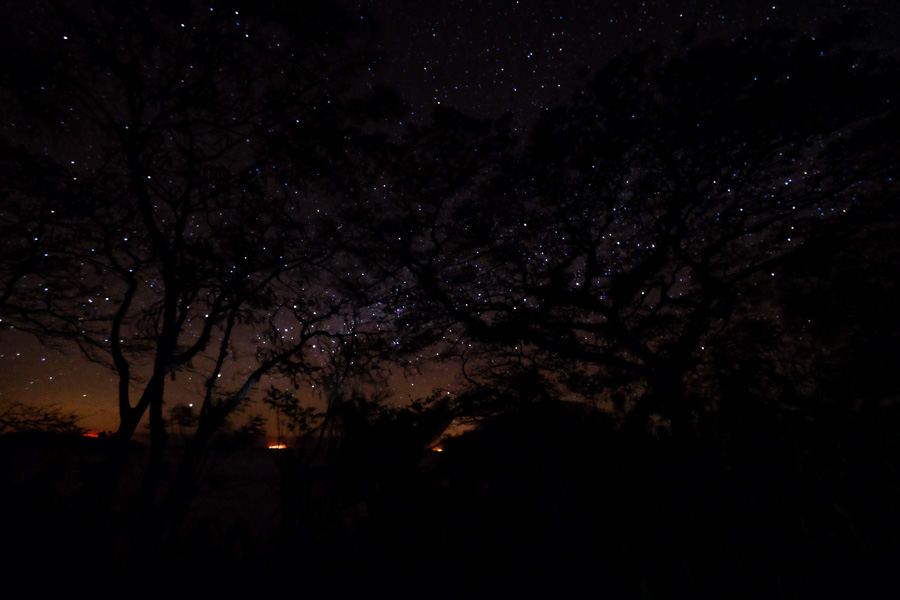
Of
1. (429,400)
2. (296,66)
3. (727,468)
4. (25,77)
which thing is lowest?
(727,468)

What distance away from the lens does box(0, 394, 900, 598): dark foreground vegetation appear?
289cm

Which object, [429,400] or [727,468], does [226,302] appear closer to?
[429,400]

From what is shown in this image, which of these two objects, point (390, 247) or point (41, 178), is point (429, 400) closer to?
point (390, 247)

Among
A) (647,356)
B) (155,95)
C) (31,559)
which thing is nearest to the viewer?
(31,559)

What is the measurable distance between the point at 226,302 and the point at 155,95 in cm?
385

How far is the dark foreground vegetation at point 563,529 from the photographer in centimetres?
289

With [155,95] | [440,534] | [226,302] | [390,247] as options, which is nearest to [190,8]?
[155,95]

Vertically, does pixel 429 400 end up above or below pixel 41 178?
below

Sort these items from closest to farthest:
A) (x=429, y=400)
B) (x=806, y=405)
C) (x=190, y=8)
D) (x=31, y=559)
Result: (x=31, y=559), (x=806, y=405), (x=190, y=8), (x=429, y=400)

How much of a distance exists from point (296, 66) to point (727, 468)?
7.81 metres

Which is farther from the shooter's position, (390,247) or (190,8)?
(390,247)

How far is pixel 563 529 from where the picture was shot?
3.59 meters

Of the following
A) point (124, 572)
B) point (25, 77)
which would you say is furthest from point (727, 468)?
point (25, 77)

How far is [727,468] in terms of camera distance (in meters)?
3.83
